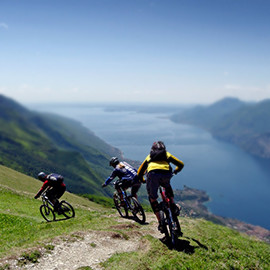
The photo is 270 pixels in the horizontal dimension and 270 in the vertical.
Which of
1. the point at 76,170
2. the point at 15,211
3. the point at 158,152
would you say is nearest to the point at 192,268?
the point at 158,152

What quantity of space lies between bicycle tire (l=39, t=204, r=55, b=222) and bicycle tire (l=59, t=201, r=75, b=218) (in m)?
0.56

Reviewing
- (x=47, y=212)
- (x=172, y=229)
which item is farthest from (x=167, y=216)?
(x=47, y=212)

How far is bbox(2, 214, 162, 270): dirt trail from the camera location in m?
7.89

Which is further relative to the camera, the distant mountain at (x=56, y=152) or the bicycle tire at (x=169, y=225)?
the distant mountain at (x=56, y=152)

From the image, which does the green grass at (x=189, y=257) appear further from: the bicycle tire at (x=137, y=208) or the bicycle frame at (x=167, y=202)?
the bicycle tire at (x=137, y=208)

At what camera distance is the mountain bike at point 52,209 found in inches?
538

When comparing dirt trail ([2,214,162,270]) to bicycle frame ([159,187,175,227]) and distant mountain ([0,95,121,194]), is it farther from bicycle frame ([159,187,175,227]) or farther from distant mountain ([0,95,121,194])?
distant mountain ([0,95,121,194])

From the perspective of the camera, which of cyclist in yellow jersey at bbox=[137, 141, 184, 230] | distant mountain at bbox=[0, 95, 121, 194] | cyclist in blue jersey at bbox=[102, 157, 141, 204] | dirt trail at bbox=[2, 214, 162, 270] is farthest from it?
distant mountain at bbox=[0, 95, 121, 194]

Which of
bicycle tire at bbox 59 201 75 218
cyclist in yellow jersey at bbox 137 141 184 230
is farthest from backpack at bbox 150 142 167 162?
bicycle tire at bbox 59 201 75 218

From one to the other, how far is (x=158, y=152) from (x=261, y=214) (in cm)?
21248

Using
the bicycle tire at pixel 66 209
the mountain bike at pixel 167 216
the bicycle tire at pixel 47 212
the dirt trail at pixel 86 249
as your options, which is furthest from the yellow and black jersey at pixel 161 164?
the bicycle tire at pixel 47 212

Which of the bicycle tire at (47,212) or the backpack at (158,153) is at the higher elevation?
the backpack at (158,153)

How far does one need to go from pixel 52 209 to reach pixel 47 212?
487mm

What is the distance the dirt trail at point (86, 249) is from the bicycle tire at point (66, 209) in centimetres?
366
